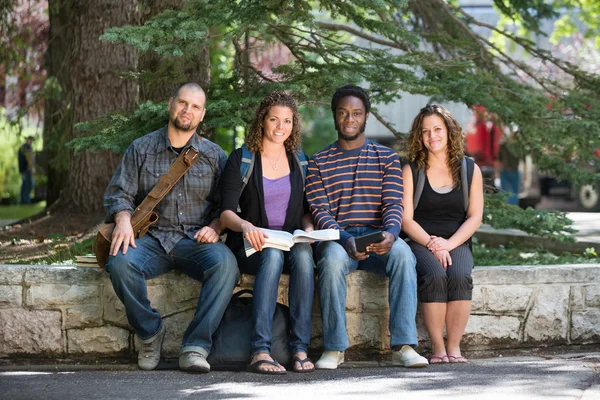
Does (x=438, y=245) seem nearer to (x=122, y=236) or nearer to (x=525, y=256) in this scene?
(x=122, y=236)

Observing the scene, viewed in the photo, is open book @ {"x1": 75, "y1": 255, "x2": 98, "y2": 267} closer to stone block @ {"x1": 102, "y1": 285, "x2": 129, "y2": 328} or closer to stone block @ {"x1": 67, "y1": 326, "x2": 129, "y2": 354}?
stone block @ {"x1": 102, "y1": 285, "x2": 129, "y2": 328}

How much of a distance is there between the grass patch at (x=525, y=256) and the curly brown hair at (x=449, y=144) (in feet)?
6.73

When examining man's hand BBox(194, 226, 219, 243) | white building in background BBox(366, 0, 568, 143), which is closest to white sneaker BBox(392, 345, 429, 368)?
man's hand BBox(194, 226, 219, 243)

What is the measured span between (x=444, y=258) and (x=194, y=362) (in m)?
1.63

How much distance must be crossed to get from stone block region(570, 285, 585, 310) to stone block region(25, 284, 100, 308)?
10.2 ft

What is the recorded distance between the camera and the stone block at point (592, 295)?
19.7ft

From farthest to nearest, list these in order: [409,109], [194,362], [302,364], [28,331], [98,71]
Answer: [409,109]
[98,71]
[28,331]
[302,364]
[194,362]

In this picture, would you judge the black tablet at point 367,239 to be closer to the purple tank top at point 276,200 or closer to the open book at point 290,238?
the open book at point 290,238

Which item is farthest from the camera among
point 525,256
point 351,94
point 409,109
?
point 409,109

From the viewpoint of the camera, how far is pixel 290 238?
5.25 meters

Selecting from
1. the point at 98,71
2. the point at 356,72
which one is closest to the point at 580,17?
the point at 98,71

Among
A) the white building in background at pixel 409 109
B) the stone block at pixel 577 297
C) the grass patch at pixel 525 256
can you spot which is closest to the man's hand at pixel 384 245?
the stone block at pixel 577 297

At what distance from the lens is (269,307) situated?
5.21m

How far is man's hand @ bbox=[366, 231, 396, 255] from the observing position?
5.29m
